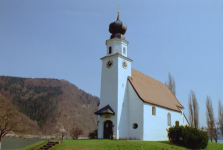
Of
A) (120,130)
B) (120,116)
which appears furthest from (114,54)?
(120,130)

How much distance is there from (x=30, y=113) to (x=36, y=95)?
1374 centimetres

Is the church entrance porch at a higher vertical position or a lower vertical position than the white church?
lower

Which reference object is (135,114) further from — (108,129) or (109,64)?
(109,64)

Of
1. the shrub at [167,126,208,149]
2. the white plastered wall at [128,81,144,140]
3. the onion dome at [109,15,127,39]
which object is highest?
the onion dome at [109,15,127,39]

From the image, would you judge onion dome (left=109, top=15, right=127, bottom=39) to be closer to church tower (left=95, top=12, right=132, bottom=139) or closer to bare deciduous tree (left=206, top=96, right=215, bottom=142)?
church tower (left=95, top=12, right=132, bottom=139)

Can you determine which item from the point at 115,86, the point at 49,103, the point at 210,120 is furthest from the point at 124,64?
the point at 49,103

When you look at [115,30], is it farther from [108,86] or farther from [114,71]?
[108,86]

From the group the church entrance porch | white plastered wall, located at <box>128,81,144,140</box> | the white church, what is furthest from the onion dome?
the church entrance porch

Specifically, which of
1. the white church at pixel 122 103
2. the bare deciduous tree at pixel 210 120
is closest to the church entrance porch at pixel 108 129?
the white church at pixel 122 103

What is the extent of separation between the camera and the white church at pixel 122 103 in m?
25.6

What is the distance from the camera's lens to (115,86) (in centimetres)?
2666

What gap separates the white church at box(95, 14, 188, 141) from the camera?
25641 mm

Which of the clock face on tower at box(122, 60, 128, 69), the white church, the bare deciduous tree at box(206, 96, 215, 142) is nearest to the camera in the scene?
the white church

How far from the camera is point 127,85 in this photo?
28.0 m
